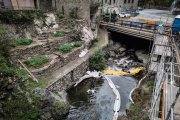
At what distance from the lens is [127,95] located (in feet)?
57.8

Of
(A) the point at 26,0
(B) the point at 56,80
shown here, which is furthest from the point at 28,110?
(A) the point at 26,0

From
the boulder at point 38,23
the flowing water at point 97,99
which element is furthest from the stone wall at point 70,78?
the boulder at point 38,23

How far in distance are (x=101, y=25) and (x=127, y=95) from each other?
1585 centimetres

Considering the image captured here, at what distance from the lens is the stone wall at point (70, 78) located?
16639 millimetres

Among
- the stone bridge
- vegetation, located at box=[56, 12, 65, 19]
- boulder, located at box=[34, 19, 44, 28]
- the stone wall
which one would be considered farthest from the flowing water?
vegetation, located at box=[56, 12, 65, 19]

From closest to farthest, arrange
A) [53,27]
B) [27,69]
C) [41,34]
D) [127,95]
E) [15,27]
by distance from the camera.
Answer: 1. [27,69]
2. [127,95]
3. [15,27]
4. [41,34]
5. [53,27]

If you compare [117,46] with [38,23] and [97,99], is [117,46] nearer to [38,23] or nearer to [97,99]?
[38,23]

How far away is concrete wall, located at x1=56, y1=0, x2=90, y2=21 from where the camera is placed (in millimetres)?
26372

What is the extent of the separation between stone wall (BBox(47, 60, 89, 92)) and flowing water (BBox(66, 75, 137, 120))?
0.78 meters

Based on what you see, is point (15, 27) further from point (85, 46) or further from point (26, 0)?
point (85, 46)

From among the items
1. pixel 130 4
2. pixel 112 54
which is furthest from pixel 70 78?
pixel 130 4

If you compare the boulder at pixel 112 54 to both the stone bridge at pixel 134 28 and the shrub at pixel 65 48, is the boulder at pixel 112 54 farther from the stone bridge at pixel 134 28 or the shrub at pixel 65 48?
the shrub at pixel 65 48

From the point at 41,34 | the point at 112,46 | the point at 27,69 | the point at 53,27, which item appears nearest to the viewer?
the point at 27,69

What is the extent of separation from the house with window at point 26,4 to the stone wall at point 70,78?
12172 mm
